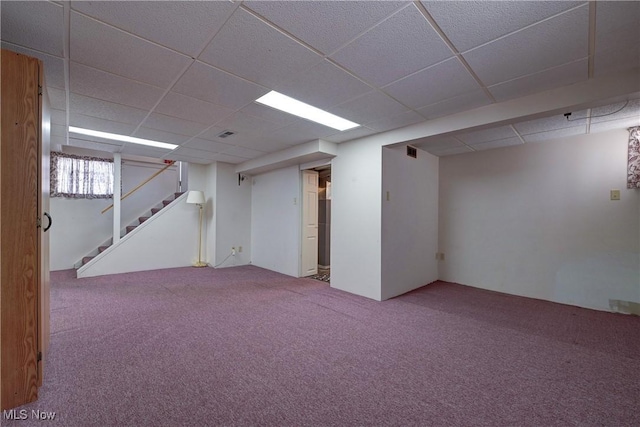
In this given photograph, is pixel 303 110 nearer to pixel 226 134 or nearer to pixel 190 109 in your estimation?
pixel 190 109

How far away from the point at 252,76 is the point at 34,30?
1.35 m

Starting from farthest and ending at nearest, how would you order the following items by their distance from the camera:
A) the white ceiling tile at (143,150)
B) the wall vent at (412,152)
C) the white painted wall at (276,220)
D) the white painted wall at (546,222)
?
the white painted wall at (276,220) → the white ceiling tile at (143,150) → the wall vent at (412,152) → the white painted wall at (546,222)

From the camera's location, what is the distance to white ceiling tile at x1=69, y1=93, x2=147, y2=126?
2.71 metres

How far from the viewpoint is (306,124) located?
11.1 feet

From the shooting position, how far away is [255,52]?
6.21 feet

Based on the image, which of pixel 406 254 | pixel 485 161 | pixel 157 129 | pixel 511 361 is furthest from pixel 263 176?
pixel 511 361

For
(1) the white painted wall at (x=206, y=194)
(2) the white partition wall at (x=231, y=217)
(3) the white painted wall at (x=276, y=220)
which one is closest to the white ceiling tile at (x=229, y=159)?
(2) the white partition wall at (x=231, y=217)

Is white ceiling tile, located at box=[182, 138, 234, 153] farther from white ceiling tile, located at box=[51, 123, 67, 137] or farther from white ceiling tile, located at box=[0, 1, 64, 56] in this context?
white ceiling tile, located at box=[0, 1, 64, 56]

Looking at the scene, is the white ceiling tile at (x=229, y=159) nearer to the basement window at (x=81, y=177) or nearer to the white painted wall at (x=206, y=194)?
the white painted wall at (x=206, y=194)

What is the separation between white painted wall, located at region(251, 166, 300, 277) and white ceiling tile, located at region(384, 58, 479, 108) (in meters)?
2.90

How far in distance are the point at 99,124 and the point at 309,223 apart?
3.48 meters

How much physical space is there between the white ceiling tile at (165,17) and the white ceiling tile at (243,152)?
2.86 m

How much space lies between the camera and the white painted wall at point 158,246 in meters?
5.07

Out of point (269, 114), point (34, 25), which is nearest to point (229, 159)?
point (269, 114)
